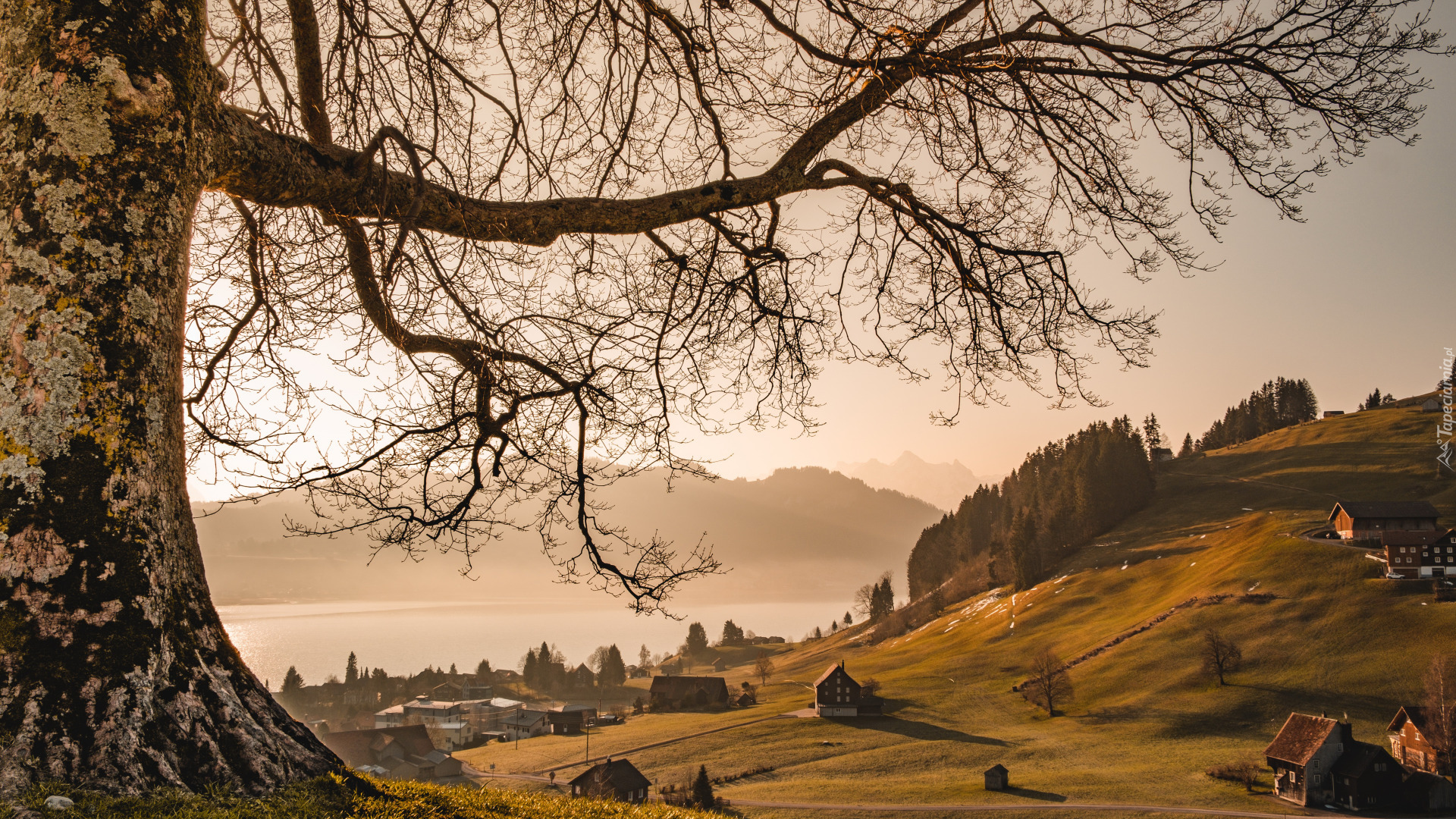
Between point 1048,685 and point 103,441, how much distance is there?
168 ft

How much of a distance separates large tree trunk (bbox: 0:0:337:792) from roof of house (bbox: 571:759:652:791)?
88.5 ft

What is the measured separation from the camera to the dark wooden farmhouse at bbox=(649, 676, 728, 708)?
195ft

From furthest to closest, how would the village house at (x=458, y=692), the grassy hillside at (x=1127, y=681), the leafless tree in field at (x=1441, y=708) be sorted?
the village house at (x=458, y=692), the grassy hillside at (x=1127, y=681), the leafless tree in field at (x=1441, y=708)

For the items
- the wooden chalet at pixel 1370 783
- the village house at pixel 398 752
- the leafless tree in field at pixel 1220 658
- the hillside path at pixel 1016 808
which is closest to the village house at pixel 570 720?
the village house at pixel 398 752

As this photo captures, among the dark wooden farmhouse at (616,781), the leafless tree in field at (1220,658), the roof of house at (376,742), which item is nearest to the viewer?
the dark wooden farmhouse at (616,781)

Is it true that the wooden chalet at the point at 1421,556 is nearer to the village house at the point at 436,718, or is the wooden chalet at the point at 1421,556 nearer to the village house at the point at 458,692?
the village house at the point at 436,718

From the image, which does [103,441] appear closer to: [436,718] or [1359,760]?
[1359,760]

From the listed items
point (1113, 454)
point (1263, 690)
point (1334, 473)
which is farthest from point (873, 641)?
point (1334, 473)

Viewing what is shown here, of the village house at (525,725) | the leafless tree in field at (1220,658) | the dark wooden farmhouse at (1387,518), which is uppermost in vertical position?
the dark wooden farmhouse at (1387,518)

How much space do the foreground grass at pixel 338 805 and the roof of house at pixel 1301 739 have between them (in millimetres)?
35714

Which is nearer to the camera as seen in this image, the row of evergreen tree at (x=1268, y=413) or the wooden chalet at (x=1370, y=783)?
the wooden chalet at (x=1370, y=783)

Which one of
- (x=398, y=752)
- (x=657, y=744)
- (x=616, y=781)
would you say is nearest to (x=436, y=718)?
(x=398, y=752)

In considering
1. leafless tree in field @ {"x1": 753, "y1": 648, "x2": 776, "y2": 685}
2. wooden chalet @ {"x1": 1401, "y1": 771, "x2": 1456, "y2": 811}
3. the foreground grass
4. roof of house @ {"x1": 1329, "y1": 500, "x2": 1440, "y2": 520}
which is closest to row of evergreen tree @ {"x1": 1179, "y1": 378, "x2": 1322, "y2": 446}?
roof of house @ {"x1": 1329, "y1": 500, "x2": 1440, "y2": 520}

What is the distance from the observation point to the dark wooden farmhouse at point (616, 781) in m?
26.7
